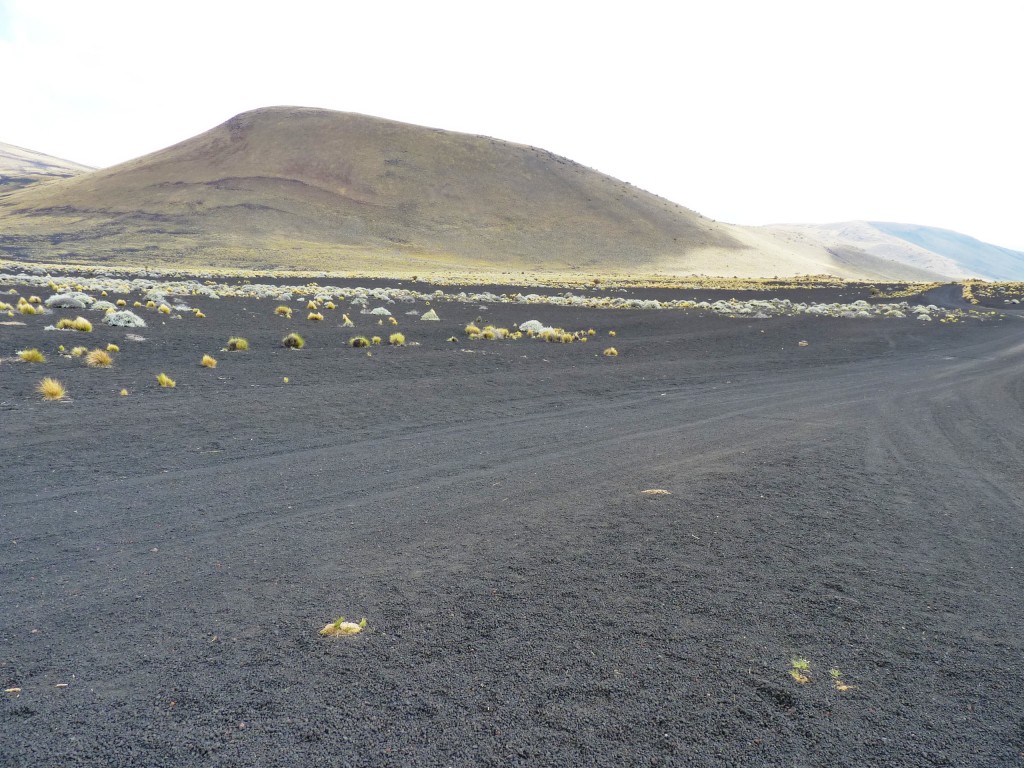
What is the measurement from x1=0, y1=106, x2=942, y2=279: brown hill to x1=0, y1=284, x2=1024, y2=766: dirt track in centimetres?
7067

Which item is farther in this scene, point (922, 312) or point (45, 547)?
point (922, 312)

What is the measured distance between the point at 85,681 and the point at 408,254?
314 feet

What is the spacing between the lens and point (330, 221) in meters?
106

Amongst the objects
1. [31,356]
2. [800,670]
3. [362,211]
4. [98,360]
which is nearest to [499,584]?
[800,670]

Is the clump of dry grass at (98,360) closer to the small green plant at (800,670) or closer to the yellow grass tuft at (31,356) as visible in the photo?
the yellow grass tuft at (31,356)

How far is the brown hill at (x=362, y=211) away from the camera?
89.9 meters

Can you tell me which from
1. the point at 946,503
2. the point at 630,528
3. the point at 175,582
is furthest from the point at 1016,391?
the point at 175,582

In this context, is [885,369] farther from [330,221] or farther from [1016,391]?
[330,221]

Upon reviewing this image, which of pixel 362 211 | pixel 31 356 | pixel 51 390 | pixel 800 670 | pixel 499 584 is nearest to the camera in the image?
pixel 800 670

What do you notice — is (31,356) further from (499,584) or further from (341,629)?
(499,584)

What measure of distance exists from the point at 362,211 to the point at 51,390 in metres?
106

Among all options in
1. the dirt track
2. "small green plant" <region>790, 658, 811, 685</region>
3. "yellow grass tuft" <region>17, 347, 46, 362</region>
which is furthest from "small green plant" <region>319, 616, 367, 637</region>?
"yellow grass tuft" <region>17, 347, 46, 362</region>

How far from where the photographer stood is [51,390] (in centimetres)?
1125

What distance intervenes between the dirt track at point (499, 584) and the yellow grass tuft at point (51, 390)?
428 millimetres
